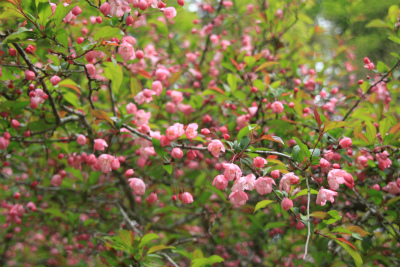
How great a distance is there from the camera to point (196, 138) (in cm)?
111

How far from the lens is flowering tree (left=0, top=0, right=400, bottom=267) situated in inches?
40.3

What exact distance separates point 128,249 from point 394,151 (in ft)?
4.29

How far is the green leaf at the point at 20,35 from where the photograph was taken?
931 mm

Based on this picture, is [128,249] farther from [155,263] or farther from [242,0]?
[242,0]

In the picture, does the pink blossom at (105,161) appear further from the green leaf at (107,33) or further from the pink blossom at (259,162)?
the pink blossom at (259,162)

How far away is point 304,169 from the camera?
998 mm

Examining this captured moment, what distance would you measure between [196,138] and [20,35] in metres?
0.74

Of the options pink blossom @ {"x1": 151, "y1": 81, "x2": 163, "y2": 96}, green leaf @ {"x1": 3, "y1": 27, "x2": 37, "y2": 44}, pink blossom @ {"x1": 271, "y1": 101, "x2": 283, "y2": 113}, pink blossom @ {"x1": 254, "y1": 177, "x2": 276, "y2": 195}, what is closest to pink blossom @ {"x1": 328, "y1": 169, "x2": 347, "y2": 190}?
pink blossom @ {"x1": 254, "y1": 177, "x2": 276, "y2": 195}

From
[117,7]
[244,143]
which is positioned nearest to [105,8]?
[117,7]

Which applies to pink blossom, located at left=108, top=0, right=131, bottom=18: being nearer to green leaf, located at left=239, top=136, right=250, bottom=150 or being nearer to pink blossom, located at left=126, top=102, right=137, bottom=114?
pink blossom, located at left=126, top=102, right=137, bottom=114

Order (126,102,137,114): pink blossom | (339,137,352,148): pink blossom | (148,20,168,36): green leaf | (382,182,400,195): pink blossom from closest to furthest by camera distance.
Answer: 1. (339,137,352,148): pink blossom
2. (382,182,400,195): pink blossom
3. (126,102,137,114): pink blossom
4. (148,20,168,36): green leaf

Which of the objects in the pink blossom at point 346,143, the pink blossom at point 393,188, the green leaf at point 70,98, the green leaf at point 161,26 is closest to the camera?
the pink blossom at point 346,143

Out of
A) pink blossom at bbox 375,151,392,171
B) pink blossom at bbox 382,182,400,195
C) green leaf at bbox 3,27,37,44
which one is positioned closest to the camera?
green leaf at bbox 3,27,37,44

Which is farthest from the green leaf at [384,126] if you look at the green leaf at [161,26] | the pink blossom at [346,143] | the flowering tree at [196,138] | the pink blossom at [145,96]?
the green leaf at [161,26]
